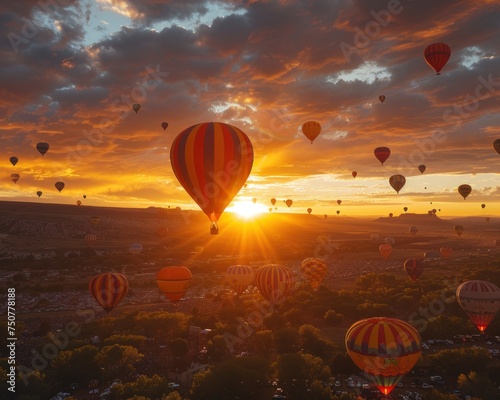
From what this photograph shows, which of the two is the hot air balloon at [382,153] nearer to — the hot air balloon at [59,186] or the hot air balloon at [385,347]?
the hot air balloon at [385,347]

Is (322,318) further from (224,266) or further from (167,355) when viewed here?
(224,266)

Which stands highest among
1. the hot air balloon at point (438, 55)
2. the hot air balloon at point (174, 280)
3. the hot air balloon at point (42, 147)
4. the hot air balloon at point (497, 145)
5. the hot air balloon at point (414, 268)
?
the hot air balloon at point (438, 55)

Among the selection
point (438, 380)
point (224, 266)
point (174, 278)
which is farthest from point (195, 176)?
point (224, 266)

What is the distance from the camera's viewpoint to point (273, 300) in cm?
3325

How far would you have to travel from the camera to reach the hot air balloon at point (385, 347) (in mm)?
16484

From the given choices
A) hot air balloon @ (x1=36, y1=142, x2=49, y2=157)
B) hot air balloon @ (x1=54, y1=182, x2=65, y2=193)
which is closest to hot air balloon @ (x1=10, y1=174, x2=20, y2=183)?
hot air balloon @ (x1=54, y1=182, x2=65, y2=193)

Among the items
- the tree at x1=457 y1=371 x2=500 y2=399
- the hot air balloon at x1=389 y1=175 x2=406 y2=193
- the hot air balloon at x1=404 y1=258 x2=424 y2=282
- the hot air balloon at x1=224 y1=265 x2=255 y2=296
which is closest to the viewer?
the tree at x1=457 y1=371 x2=500 y2=399

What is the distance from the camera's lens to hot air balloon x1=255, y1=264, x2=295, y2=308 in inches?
1277

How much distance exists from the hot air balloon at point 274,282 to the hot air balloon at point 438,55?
21894 mm

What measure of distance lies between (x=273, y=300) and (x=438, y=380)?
1397 cm

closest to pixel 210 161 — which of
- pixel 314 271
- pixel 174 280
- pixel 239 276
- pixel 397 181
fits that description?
pixel 174 280

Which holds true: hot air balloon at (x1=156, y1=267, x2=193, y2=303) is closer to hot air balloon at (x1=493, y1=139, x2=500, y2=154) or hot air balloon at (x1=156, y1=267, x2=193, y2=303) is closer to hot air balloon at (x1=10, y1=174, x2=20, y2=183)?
hot air balloon at (x1=493, y1=139, x2=500, y2=154)

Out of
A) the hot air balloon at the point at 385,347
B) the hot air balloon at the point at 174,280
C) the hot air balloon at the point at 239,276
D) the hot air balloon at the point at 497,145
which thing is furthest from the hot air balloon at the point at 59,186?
the hot air balloon at the point at 385,347

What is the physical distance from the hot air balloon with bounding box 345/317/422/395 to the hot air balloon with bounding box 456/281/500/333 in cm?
1378
